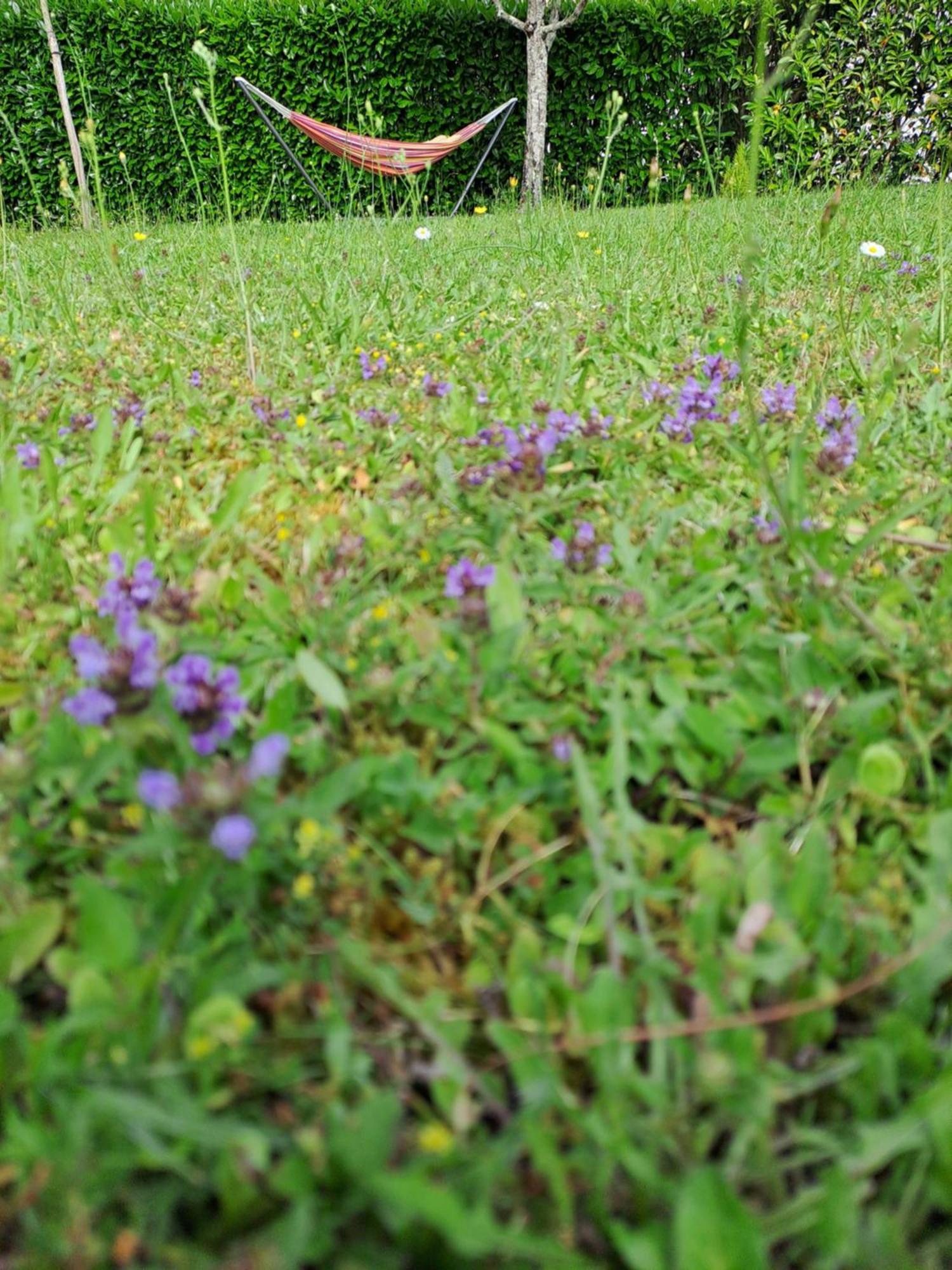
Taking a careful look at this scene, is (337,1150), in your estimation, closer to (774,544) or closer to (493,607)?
(493,607)

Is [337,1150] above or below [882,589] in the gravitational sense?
below

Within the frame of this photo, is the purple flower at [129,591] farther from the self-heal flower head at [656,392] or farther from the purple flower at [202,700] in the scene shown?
the self-heal flower head at [656,392]

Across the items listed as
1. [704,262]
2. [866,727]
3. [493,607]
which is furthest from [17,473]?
[704,262]

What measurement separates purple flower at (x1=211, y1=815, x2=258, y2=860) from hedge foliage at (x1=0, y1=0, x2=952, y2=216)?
770cm

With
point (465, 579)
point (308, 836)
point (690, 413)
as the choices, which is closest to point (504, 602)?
point (465, 579)

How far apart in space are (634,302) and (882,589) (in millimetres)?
1954

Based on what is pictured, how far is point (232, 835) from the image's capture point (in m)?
0.65

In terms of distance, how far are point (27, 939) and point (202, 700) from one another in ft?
0.89

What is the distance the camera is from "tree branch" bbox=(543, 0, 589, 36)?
26.3 feet

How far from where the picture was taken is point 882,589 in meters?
1.27

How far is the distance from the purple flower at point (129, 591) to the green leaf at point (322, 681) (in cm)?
26

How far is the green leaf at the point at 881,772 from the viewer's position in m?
0.97

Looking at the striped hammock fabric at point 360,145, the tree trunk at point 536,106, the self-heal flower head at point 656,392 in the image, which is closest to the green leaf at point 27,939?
the self-heal flower head at point 656,392

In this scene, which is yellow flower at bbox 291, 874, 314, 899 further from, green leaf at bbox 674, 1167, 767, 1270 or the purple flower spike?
green leaf at bbox 674, 1167, 767, 1270
